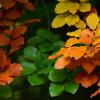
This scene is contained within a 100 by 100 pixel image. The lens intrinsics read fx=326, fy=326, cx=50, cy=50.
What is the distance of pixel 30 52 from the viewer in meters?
1.58

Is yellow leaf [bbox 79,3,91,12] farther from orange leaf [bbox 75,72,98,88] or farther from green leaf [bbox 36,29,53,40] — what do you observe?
orange leaf [bbox 75,72,98,88]

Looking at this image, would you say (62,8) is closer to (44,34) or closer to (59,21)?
(59,21)

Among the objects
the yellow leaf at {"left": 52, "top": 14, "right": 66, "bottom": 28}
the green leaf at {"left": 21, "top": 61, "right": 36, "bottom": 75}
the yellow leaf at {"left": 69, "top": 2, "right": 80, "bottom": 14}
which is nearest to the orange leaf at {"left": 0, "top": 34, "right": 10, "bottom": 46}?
the green leaf at {"left": 21, "top": 61, "right": 36, "bottom": 75}

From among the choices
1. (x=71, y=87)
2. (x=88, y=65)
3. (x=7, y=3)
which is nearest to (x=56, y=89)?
(x=71, y=87)

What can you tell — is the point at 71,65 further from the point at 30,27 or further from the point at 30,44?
the point at 30,27

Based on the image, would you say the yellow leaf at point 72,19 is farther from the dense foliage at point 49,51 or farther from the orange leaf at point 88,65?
the orange leaf at point 88,65

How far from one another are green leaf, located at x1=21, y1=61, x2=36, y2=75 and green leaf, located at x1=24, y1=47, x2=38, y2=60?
1.4 inches

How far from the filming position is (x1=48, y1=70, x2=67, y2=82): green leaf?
1425 millimetres

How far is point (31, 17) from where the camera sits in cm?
190

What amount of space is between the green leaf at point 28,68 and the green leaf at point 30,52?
0.12 ft

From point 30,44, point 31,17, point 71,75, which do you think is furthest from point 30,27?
point 71,75

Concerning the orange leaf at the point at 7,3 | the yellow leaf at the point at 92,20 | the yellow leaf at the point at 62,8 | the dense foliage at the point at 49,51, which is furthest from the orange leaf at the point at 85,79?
the orange leaf at the point at 7,3

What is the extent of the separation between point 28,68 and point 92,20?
14.5 inches

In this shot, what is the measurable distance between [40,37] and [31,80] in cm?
29
